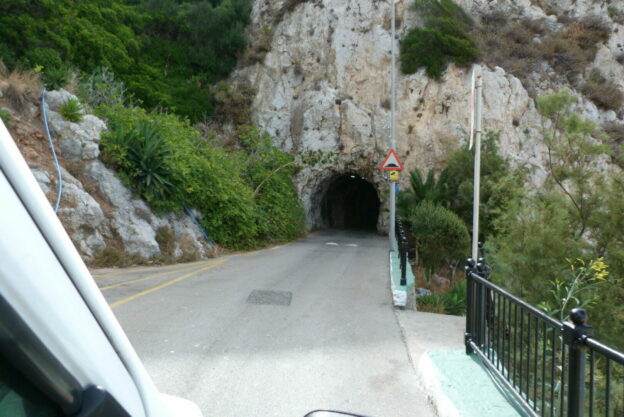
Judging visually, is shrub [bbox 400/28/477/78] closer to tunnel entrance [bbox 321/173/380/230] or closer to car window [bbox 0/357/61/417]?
tunnel entrance [bbox 321/173/380/230]

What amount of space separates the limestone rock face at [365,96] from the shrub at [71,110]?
16305 mm

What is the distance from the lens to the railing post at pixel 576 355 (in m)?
2.66

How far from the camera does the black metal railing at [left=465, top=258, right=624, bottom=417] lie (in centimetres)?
269

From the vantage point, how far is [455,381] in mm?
4551

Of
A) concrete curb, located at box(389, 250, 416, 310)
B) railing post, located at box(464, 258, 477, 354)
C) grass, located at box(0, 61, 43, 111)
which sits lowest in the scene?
concrete curb, located at box(389, 250, 416, 310)

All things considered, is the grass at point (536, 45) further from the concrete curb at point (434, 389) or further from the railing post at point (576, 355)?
the railing post at point (576, 355)

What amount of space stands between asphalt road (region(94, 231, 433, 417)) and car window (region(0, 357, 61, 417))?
368 centimetres

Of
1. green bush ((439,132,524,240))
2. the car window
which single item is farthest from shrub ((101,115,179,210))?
the car window

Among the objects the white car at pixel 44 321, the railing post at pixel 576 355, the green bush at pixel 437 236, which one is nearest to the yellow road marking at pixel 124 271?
the green bush at pixel 437 236

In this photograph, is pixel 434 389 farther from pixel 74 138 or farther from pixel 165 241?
pixel 74 138

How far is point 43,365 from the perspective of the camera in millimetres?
748

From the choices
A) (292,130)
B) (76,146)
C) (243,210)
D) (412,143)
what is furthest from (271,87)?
(76,146)

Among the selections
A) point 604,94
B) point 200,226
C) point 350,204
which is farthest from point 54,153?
point 350,204

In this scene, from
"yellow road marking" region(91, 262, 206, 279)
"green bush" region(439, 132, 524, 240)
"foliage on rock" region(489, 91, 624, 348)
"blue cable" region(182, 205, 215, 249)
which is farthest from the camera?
"green bush" region(439, 132, 524, 240)
